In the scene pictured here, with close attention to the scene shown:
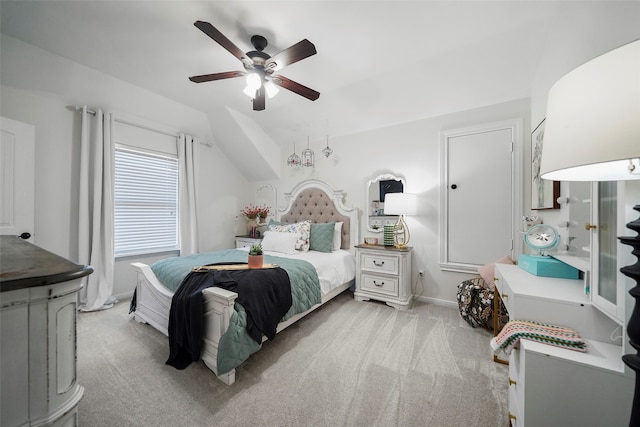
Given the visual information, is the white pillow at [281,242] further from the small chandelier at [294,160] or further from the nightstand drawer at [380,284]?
the small chandelier at [294,160]

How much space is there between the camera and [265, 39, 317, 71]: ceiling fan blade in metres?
1.64

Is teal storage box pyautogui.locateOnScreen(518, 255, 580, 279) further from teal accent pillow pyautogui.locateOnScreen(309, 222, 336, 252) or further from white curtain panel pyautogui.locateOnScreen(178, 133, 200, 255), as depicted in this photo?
white curtain panel pyautogui.locateOnScreen(178, 133, 200, 255)

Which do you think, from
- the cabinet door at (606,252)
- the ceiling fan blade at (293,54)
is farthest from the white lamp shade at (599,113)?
the ceiling fan blade at (293,54)

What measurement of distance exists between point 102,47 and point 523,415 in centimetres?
409

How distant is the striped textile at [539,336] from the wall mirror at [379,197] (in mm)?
2117

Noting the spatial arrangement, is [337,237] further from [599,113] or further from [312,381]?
[599,113]

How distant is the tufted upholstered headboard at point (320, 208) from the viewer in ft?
11.3

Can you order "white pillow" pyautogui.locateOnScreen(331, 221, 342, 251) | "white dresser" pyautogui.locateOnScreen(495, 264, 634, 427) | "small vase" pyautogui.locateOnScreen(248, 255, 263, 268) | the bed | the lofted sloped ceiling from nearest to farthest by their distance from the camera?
"white dresser" pyautogui.locateOnScreen(495, 264, 634, 427) < the bed < the lofted sloped ceiling < "small vase" pyautogui.locateOnScreen(248, 255, 263, 268) < "white pillow" pyautogui.locateOnScreen(331, 221, 342, 251)

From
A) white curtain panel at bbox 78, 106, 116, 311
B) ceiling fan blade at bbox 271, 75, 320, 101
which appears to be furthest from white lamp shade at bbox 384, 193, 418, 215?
white curtain panel at bbox 78, 106, 116, 311

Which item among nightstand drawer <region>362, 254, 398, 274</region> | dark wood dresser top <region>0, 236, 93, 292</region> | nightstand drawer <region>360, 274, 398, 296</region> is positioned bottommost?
nightstand drawer <region>360, 274, 398, 296</region>

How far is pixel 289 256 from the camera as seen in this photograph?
290 centimetres

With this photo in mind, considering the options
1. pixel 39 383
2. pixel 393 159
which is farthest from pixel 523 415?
pixel 393 159

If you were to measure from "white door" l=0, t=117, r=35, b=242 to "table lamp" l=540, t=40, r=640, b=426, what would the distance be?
3704 mm

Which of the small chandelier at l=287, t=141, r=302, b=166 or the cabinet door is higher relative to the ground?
the small chandelier at l=287, t=141, r=302, b=166
